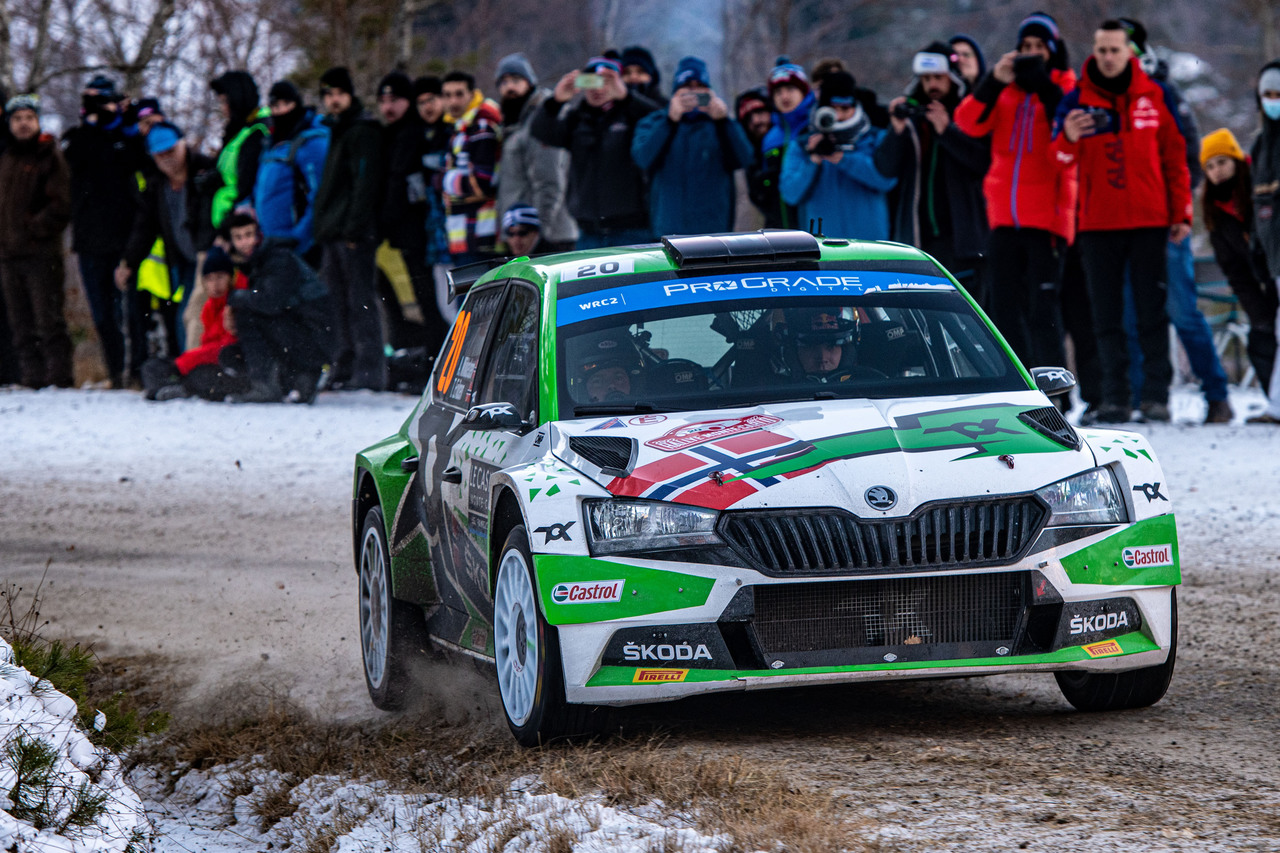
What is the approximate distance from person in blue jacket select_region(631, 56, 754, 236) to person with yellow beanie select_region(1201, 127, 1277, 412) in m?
3.85

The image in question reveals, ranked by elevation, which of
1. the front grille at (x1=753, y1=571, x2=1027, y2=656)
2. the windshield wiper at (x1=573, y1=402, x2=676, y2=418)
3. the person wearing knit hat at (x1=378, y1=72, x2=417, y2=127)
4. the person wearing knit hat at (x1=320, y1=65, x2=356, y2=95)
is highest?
the person wearing knit hat at (x1=320, y1=65, x2=356, y2=95)

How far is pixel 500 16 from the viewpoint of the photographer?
130 feet

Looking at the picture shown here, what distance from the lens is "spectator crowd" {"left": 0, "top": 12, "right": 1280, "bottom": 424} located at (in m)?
12.7

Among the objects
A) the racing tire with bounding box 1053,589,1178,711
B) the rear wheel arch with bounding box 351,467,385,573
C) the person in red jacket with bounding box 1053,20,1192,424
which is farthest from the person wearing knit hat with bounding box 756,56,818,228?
the racing tire with bounding box 1053,589,1178,711

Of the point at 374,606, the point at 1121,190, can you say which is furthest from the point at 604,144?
the point at 374,606

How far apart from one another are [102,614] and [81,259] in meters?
11.1

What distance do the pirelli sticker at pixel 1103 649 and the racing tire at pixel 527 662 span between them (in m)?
1.54

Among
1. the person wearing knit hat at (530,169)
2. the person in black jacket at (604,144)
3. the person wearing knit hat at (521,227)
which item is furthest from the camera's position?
the person wearing knit hat at (530,169)

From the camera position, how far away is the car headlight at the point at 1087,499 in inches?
217

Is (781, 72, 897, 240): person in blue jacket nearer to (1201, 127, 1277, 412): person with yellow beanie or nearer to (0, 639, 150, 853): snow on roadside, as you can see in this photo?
(1201, 127, 1277, 412): person with yellow beanie

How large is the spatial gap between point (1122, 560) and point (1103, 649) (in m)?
0.29

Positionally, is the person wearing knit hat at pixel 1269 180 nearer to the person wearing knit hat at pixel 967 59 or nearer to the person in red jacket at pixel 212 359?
the person wearing knit hat at pixel 967 59

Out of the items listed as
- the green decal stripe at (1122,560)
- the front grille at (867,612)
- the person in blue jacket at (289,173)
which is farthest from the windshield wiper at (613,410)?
the person in blue jacket at (289,173)

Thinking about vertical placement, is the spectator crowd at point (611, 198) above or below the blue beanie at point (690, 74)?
below
